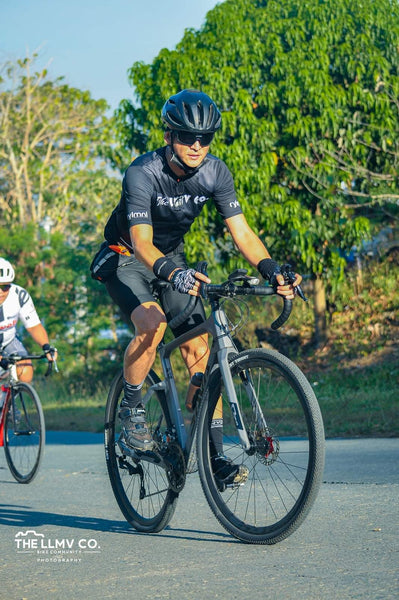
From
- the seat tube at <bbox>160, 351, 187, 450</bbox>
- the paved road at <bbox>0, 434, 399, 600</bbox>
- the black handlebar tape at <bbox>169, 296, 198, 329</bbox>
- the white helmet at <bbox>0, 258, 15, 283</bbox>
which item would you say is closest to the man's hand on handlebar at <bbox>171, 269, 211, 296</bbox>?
the black handlebar tape at <bbox>169, 296, 198, 329</bbox>

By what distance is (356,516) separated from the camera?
5195 mm

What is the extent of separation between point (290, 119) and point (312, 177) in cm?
114

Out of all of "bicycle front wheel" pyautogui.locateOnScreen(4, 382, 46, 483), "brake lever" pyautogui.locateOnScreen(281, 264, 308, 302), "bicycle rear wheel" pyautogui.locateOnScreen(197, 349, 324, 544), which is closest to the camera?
"bicycle rear wheel" pyautogui.locateOnScreen(197, 349, 324, 544)

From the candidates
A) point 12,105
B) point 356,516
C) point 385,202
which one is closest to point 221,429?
point 356,516

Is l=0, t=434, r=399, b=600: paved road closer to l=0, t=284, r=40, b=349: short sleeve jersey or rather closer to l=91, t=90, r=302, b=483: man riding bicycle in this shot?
l=91, t=90, r=302, b=483: man riding bicycle

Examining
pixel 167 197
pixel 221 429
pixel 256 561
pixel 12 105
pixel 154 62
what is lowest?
pixel 256 561

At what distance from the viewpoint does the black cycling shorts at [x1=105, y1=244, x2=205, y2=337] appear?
5070 mm

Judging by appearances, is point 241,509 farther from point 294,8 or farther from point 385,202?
point 294,8

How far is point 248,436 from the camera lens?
447 centimetres

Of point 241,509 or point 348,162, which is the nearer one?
point 241,509

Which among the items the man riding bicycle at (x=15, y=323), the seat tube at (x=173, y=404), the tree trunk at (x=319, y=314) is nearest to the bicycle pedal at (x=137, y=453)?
the seat tube at (x=173, y=404)

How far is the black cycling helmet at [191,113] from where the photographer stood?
4824 millimetres

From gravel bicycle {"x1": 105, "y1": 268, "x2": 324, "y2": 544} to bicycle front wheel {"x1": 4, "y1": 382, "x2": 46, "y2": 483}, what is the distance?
3.16 m

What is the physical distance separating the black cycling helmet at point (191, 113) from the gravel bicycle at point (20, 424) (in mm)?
3864
